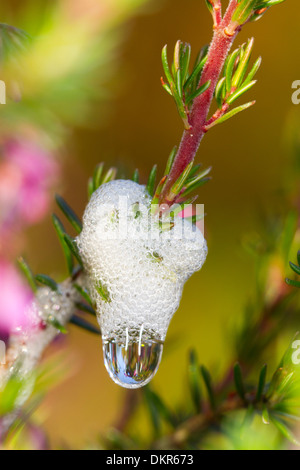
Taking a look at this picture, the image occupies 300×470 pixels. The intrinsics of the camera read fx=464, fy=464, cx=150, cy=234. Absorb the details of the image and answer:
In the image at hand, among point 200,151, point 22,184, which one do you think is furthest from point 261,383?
point 200,151

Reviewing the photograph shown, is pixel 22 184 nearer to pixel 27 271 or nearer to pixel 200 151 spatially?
pixel 27 271

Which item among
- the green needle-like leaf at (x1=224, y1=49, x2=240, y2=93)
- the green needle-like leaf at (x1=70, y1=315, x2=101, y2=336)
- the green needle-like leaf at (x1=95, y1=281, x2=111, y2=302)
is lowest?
the green needle-like leaf at (x1=70, y1=315, x2=101, y2=336)

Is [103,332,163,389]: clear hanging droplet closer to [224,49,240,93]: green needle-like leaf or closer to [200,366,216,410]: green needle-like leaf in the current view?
[200,366,216,410]: green needle-like leaf

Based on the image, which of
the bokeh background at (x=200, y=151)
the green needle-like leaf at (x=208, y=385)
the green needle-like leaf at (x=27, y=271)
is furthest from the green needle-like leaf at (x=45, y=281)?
the bokeh background at (x=200, y=151)

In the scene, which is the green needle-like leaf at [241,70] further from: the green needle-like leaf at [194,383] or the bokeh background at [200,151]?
the bokeh background at [200,151]

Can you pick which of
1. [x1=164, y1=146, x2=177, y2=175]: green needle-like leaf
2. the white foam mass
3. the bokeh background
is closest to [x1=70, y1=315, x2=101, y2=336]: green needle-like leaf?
the white foam mass
